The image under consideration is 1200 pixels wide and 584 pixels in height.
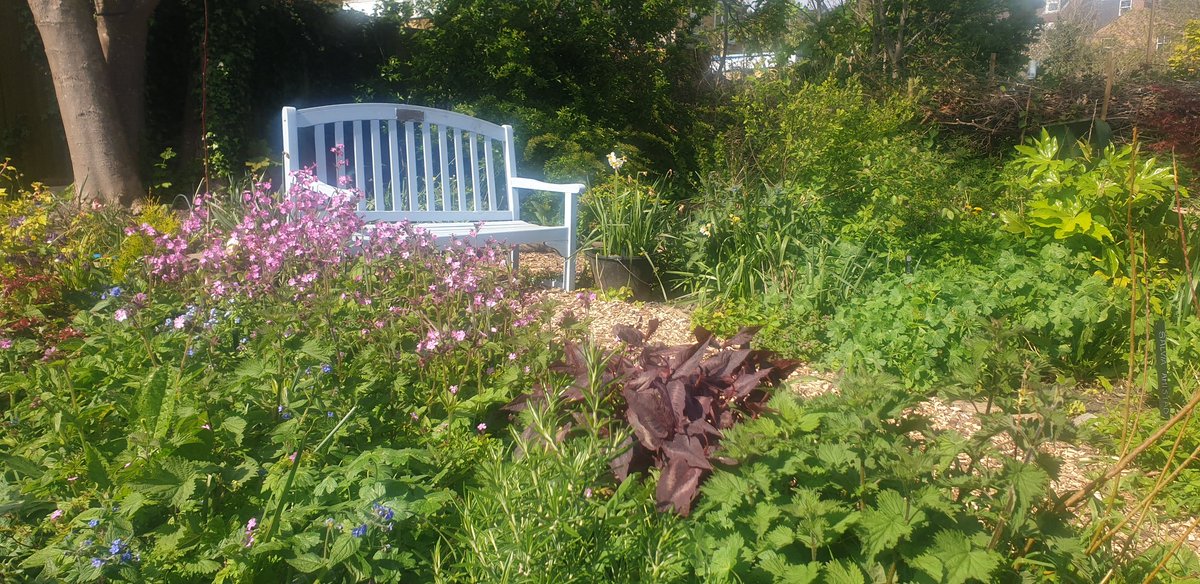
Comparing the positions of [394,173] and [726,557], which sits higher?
[394,173]

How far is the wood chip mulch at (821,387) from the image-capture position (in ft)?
7.64

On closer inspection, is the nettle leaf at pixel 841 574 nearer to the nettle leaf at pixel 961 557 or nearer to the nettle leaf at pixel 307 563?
the nettle leaf at pixel 961 557

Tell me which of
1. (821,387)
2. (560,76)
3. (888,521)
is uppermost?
(560,76)

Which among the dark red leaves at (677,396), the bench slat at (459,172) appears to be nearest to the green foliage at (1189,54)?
the bench slat at (459,172)

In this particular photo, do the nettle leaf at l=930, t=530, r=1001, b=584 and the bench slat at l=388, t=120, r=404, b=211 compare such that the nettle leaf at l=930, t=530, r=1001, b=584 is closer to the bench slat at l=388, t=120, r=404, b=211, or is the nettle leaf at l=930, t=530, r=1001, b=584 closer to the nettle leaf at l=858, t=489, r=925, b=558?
the nettle leaf at l=858, t=489, r=925, b=558

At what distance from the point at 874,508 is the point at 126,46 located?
7444mm

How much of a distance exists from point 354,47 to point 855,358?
292 inches

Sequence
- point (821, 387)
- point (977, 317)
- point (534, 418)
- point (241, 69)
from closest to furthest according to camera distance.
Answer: point (534, 418)
point (977, 317)
point (821, 387)
point (241, 69)

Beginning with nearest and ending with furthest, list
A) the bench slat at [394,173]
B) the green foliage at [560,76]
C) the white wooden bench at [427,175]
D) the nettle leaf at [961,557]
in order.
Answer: the nettle leaf at [961,557]
the white wooden bench at [427,175]
the bench slat at [394,173]
the green foliage at [560,76]

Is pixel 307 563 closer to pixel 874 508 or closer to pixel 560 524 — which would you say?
pixel 560 524

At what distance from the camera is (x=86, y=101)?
5.99 m

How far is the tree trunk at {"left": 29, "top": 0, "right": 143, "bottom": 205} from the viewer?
19.0ft

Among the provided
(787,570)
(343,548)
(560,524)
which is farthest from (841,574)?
(343,548)

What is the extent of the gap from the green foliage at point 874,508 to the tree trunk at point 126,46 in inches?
263
